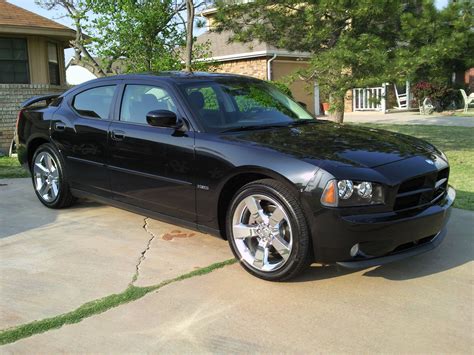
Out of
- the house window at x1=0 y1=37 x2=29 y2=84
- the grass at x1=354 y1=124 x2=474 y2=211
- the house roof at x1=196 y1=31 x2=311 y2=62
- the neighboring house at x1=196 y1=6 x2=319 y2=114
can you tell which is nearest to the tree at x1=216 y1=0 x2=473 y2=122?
the grass at x1=354 y1=124 x2=474 y2=211

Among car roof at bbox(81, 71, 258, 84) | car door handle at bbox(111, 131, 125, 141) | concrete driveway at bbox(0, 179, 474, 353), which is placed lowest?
concrete driveway at bbox(0, 179, 474, 353)

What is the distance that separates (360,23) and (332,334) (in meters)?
7.22

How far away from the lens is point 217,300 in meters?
3.56

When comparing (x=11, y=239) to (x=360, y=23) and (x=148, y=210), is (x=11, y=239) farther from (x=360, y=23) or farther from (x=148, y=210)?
(x=360, y=23)

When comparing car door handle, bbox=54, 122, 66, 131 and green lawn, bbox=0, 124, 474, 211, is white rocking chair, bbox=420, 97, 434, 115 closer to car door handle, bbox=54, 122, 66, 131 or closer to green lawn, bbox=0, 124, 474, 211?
green lawn, bbox=0, 124, 474, 211

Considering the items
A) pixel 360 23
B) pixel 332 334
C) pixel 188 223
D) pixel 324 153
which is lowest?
pixel 332 334

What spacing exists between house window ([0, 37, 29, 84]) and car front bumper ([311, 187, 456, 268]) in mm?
12893

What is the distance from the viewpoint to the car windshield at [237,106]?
449cm

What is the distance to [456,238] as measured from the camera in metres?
4.80

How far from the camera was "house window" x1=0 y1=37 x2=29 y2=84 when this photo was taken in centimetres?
1389

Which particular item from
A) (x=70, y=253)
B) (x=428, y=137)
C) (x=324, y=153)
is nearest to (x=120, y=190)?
(x=70, y=253)

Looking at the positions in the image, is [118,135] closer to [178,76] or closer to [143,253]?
[178,76]

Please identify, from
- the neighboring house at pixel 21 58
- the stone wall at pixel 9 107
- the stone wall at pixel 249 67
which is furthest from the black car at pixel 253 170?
the stone wall at pixel 249 67

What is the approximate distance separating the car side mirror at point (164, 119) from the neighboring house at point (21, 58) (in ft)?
34.0
